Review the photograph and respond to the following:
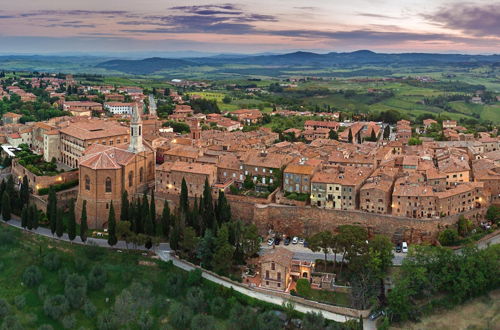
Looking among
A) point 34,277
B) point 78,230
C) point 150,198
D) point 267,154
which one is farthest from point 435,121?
point 34,277

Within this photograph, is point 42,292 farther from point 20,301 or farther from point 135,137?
point 135,137

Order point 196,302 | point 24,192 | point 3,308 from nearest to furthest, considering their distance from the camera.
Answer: point 3,308 → point 196,302 → point 24,192

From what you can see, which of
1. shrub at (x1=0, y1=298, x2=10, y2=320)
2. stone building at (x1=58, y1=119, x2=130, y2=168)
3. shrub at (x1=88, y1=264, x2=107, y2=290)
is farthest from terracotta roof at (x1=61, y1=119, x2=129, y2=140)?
shrub at (x1=0, y1=298, x2=10, y2=320)

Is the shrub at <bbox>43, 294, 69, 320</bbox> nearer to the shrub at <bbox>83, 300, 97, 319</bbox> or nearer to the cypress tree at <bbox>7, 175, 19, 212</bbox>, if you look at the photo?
the shrub at <bbox>83, 300, 97, 319</bbox>

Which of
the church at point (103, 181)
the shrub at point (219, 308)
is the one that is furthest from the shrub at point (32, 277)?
the shrub at point (219, 308)

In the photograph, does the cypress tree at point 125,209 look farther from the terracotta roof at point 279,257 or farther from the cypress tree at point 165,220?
the terracotta roof at point 279,257

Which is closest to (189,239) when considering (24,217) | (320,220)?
(320,220)
